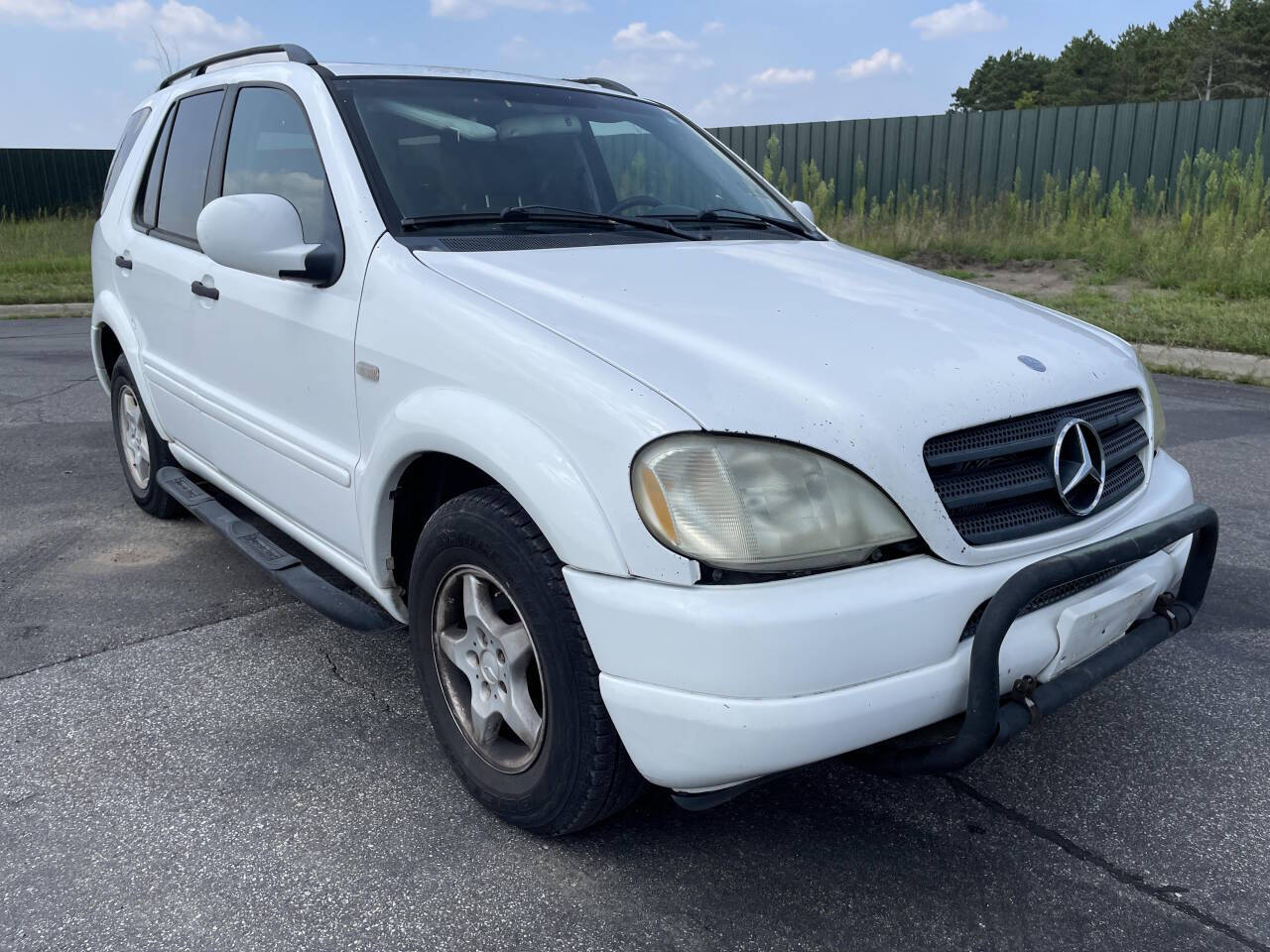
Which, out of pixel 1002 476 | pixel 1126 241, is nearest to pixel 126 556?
pixel 1002 476

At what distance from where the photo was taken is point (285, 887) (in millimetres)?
2312

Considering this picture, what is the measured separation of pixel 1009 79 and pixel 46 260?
86.7 metres

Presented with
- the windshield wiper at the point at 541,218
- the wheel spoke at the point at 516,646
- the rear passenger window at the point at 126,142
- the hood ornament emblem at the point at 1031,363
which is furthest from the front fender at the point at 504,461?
the rear passenger window at the point at 126,142

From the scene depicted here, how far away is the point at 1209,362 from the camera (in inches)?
320

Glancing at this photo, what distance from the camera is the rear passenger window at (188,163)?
3.91 metres

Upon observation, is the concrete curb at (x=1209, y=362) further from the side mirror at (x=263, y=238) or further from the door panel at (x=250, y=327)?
the side mirror at (x=263, y=238)

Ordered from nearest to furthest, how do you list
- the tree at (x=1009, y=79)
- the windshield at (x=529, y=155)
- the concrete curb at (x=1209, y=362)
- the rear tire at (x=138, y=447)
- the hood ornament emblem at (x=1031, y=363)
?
1. the hood ornament emblem at (x=1031, y=363)
2. the windshield at (x=529, y=155)
3. the rear tire at (x=138, y=447)
4. the concrete curb at (x=1209, y=362)
5. the tree at (x=1009, y=79)

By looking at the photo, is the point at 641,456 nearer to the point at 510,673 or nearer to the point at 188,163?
the point at 510,673

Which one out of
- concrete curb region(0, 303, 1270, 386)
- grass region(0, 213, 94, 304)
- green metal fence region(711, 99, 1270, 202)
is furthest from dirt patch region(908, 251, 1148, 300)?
grass region(0, 213, 94, 304)

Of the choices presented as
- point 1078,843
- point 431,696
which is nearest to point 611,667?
point 431,696

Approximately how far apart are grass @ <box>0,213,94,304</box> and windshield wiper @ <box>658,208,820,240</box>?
1206 cm

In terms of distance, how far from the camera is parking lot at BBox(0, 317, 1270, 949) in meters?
2.19

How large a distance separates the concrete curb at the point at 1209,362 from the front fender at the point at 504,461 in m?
6.96

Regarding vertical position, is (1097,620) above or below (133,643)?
above
